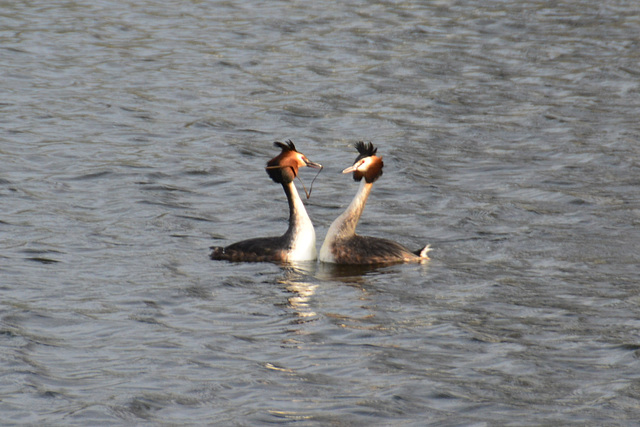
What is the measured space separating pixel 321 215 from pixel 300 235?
276 centimetres

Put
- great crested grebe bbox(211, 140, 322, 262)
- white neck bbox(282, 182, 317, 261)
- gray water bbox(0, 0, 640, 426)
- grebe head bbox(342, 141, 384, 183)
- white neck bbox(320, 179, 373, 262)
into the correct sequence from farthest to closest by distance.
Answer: grebe head bbox(342, 141, 384, 183)
white neck bbox(320, 179, 373, 262)
white neck bbox(282, 182, 317, 261)
great crested grebe bbox(211, 140, 322, 262)
gray water bbox(0, 0, 640, 426)

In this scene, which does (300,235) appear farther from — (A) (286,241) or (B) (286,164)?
(B) (286,164)

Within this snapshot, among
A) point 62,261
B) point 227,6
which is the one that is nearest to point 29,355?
point 62,261

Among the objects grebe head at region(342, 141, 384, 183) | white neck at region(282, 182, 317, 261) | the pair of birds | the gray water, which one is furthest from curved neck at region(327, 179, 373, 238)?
the gray water

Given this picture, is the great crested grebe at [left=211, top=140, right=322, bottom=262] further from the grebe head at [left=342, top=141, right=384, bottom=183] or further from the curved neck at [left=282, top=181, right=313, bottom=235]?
the grebe head at [left=342, top=141, right=384, bottom=183]

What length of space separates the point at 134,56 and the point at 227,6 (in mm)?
7042

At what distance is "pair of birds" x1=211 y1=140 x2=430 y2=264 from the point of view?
1360 centimetres

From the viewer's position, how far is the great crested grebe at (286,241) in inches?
535

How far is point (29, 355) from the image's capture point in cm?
1038

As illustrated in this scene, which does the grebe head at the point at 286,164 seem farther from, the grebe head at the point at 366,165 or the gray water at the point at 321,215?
the gray water at the point at 321,215

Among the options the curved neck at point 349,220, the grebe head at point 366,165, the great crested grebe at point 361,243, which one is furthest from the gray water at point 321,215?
the grebe head at point 366,165

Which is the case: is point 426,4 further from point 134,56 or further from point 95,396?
point 95,396

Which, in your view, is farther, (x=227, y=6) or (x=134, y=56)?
(x=227, y=6)

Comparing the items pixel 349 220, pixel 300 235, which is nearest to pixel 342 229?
pixel 349 220
